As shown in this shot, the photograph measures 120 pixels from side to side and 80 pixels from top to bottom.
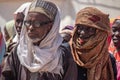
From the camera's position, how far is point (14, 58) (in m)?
4.18

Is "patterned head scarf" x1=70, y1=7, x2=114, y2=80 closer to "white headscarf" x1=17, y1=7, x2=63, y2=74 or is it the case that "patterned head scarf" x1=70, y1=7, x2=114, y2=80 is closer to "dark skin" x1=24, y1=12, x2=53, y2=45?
"white headscarf" x1=17, y1=7, x2=63, y2=74

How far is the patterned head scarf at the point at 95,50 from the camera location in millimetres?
4773

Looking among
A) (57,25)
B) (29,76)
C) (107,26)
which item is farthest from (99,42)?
(29,76)

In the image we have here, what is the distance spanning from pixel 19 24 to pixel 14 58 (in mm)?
1177

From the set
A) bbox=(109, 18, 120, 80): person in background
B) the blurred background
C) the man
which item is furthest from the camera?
the blurred background

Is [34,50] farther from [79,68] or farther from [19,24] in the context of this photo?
[19,24]

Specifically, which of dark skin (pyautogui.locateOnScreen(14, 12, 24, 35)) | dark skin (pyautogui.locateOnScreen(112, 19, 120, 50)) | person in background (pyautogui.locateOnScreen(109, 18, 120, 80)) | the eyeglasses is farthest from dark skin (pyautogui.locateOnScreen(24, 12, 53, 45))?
dark skin (pyautogui.locateOnScreen(112, 19, 120, 50))

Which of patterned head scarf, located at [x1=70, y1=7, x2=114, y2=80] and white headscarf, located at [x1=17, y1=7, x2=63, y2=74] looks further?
patterned head scarf, located at [x1=70, y1=7, x2=114, y2=80]

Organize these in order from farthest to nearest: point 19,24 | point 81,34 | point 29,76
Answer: point 19,24, point 81,34, point 29,76

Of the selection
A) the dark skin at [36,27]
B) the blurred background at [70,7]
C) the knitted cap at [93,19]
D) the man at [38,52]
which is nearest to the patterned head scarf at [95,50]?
the knitted cap at [93,19]

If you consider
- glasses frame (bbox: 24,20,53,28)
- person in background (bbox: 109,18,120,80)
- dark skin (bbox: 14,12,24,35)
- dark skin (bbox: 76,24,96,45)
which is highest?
glasses frame (bbox: 24,20,53,28)

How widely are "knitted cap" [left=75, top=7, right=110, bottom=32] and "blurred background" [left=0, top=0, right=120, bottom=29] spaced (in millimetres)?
5298

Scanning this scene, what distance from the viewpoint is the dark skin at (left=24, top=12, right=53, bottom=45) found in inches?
163

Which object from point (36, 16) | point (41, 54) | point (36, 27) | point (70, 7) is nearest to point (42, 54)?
point (41, 54)
